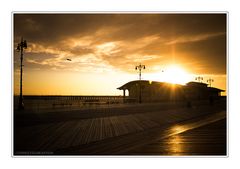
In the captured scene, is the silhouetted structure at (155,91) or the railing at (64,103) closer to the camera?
the railing at (64,103)

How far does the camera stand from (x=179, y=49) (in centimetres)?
1222

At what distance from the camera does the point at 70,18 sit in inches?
369

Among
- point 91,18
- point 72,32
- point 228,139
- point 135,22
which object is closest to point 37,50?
point 72,32

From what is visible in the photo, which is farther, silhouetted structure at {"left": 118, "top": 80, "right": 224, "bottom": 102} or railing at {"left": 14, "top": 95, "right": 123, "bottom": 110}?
silhouetted structure at {"left": 118, "top": 80, "right": 224, "bottom": 102}

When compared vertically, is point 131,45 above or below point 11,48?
above

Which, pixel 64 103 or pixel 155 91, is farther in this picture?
pixel 155 91

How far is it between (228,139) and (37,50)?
11.7 meters

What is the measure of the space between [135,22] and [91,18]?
2.11 metres

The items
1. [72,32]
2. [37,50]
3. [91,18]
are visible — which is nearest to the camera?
[91,18]
